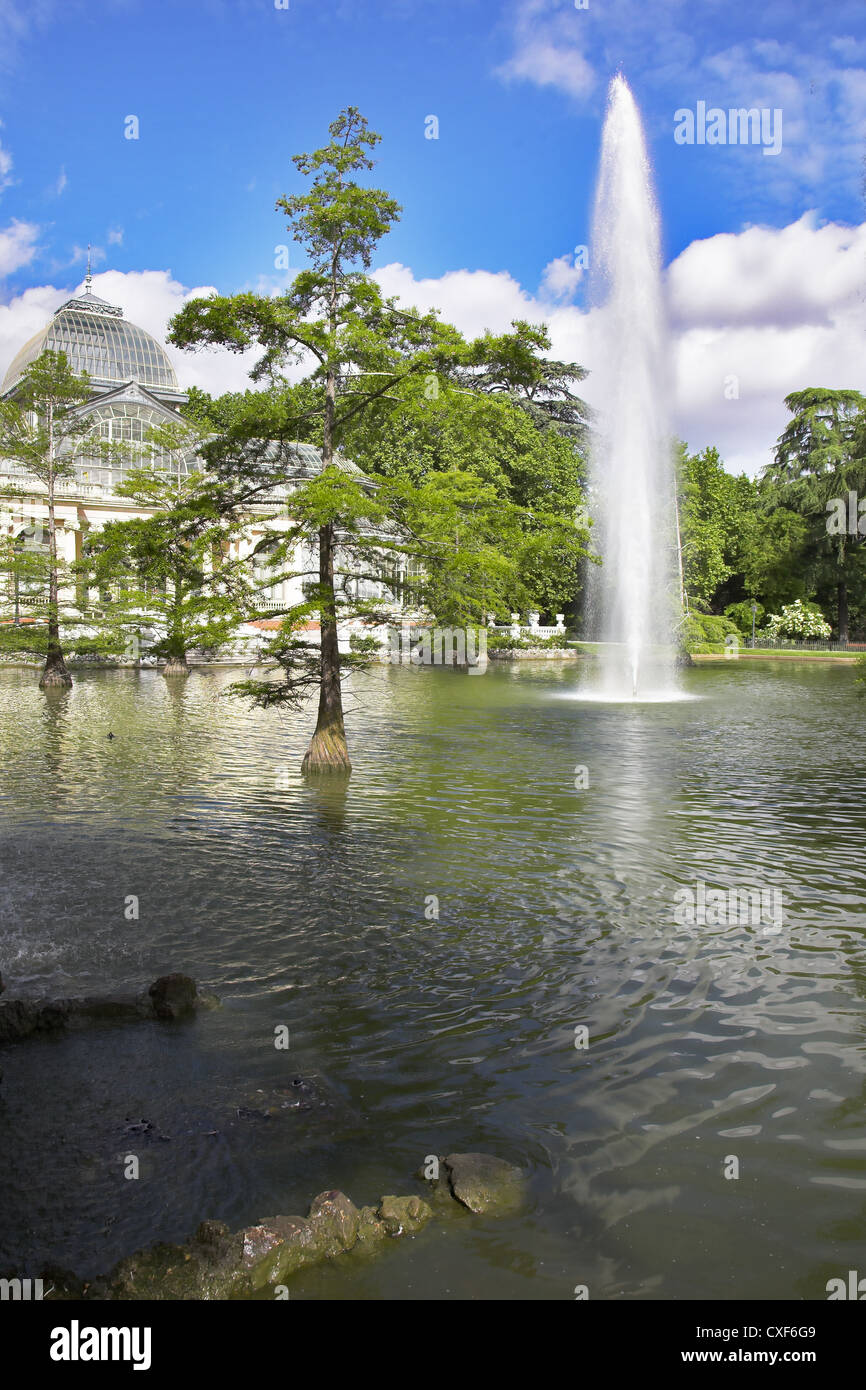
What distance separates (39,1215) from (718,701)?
2775 cm

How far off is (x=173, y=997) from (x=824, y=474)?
6837 cm

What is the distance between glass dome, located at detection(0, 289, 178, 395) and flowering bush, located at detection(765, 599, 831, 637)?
53637mm

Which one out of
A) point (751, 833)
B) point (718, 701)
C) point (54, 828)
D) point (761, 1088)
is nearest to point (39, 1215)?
point (761, 1088)

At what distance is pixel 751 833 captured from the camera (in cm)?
1287

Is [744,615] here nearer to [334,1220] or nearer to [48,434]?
[48,434]

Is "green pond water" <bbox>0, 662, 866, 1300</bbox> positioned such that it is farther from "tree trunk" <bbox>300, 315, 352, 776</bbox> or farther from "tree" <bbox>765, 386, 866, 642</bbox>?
"tree" <bbox>765, 386, 866, 642</bbox>

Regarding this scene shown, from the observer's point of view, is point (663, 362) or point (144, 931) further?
point (663, 362)

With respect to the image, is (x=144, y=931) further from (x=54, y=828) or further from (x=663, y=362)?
(x=663, y=362)

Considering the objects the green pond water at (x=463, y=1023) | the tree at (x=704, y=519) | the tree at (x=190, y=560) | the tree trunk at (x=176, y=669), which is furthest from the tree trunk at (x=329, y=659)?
the tree at (x=704, y=519)

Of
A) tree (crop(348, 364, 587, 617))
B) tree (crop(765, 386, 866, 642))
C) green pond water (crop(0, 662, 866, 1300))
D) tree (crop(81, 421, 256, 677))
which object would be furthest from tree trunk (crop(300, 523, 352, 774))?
tree (crop(765, 386, 866, 642))

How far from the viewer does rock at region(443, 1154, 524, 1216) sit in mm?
4961

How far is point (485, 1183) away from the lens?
199 inches

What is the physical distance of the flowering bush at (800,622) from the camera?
6556cm

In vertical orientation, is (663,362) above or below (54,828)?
above
